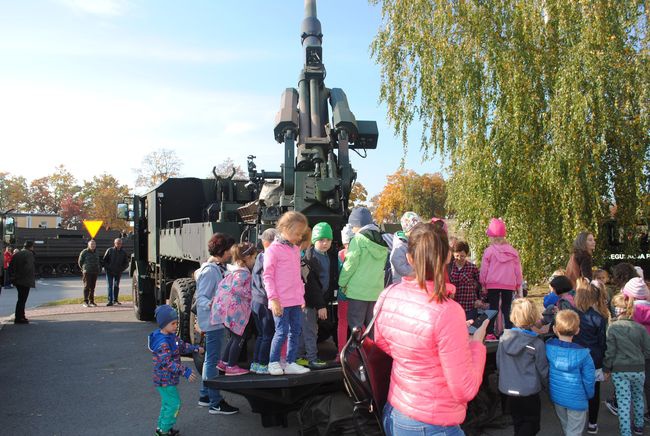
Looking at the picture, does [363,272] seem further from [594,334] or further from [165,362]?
[594,334]

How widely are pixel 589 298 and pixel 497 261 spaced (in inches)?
50.2

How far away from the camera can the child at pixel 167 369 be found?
4.35 m

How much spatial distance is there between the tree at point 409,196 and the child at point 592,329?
48633 mm

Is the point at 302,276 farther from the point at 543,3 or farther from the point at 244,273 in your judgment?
the point at 543,3

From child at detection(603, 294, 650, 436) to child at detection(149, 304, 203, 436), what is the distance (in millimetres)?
3395

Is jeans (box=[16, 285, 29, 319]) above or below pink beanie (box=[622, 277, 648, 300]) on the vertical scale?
below

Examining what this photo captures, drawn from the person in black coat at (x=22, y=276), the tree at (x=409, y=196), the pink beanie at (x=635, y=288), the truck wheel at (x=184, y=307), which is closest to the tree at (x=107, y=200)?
the tree at (x=409, y=196)

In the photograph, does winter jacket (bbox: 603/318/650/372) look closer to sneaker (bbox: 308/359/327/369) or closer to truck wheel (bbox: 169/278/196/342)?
sneaker (bbox: 308/359/327/369)

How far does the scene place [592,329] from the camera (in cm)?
463

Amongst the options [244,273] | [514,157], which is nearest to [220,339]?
[244,273]

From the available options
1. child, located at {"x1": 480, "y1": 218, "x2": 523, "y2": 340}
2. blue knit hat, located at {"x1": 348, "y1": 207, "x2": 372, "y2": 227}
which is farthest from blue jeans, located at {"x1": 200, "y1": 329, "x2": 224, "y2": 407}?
child, located at {"x1": 480, "y1": 218, "x2": 523, "y2": 340}

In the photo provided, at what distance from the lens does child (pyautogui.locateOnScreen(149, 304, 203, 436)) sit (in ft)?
14.3

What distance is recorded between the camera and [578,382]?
157 inches

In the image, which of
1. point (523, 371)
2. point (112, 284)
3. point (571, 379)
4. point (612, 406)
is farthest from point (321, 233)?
point (112, 284)
